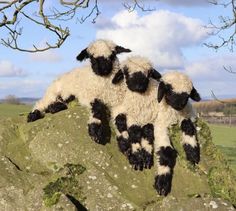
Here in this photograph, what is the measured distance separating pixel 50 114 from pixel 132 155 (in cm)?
199

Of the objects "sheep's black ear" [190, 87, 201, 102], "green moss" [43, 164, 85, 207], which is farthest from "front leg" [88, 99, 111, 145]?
"sheep's black ear" [190, 87, 201, 102]

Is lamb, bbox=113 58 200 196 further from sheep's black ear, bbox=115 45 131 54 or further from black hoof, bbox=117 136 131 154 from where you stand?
sheep's black ear, bbox=115 45 131 54

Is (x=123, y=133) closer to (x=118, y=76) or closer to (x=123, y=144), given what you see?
(x=123, y=144)

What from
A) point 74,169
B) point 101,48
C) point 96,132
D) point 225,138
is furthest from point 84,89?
point 225,138

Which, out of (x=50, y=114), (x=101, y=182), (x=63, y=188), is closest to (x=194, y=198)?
(x=101, y=182)

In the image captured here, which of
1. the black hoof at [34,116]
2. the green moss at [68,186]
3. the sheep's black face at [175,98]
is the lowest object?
the green moss at [68,186]

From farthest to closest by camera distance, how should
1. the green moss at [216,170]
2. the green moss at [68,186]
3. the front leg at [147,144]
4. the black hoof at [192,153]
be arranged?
1. the black hoof at [192,153]
2. the green moss at [216,170]
3. the front leg at [147,144]
4. the green moss at [68,186]

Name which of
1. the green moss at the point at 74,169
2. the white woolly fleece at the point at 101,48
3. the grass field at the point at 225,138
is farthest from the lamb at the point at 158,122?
the grass field at the point at 225,138

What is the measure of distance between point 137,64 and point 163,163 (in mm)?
1681

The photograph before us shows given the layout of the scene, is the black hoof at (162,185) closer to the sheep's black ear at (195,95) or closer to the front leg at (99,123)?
the front leg at (99,123)

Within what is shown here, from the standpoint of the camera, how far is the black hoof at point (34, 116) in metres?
9.10

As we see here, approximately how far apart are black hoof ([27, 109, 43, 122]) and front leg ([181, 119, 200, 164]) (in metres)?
2.71

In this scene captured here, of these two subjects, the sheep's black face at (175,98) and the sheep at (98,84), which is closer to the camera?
the sheep's black face at (175,98)

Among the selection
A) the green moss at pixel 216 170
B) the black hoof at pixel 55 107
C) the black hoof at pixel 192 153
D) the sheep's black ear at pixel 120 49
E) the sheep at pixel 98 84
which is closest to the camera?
the green moss at pixel 216 170
